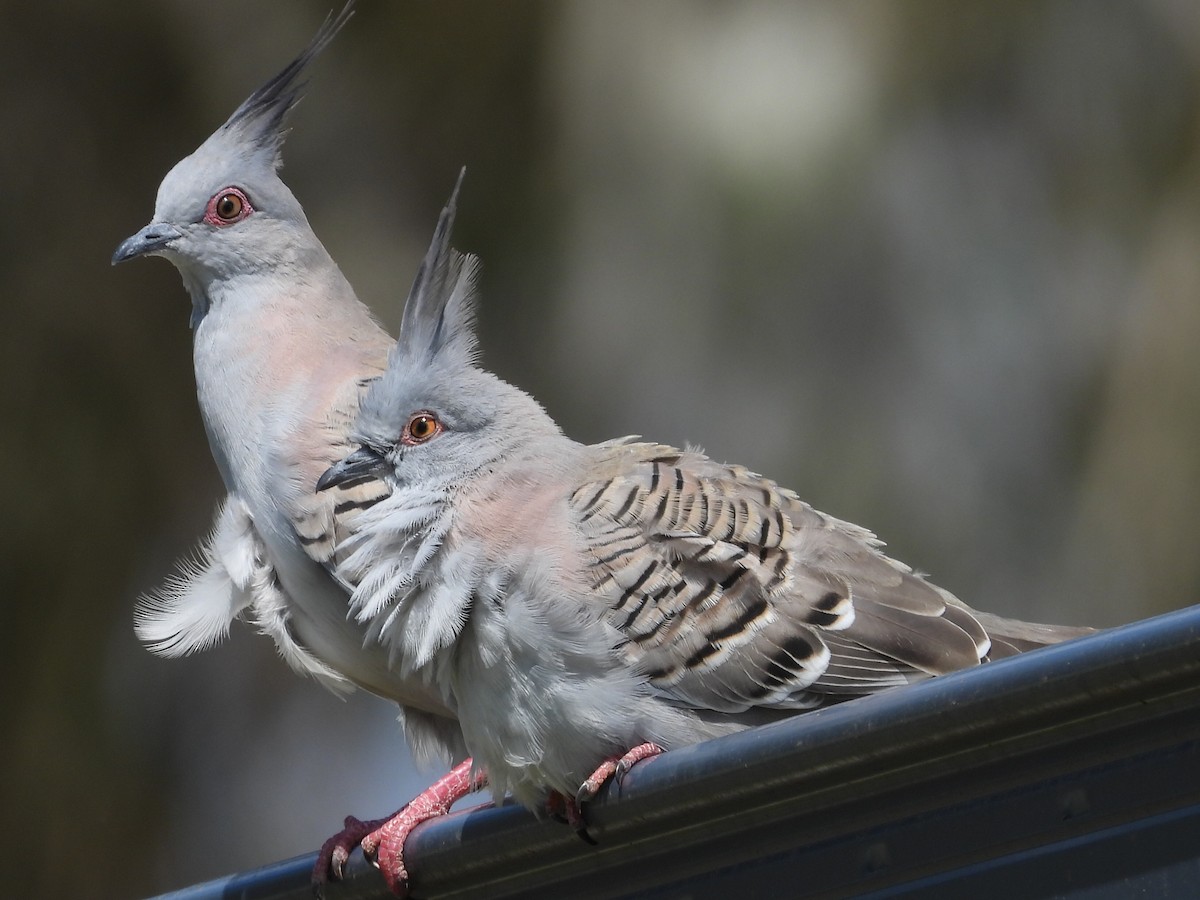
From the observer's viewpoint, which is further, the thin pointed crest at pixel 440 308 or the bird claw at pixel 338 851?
the thin pointed crest at pixel 440 308

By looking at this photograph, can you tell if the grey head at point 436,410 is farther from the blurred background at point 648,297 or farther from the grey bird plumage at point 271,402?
the blurred background at point 648,297

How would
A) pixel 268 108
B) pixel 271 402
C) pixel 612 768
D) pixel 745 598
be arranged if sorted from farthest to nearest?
1. pixel 268 108
2. pixel 271 402
3. pixel 745 598
4. pixel 612 768

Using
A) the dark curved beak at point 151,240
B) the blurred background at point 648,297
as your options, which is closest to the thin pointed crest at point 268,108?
the dark curved beak at point 151,240

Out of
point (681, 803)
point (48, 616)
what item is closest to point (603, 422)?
point (48, 616)

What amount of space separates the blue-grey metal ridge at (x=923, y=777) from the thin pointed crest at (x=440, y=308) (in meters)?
1.58

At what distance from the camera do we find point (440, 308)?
12.8ft

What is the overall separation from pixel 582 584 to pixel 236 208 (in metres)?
1.99

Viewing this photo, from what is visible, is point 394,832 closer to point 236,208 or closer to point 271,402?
point 271,402

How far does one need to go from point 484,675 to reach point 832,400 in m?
3.61

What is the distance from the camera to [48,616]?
6715 mm

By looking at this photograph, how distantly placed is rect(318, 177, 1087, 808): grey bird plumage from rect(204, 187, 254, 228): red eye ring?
1057 millimetres

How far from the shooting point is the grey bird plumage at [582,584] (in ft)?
10.8

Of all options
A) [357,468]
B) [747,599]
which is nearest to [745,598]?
[747,599]

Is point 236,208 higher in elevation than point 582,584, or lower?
higher
